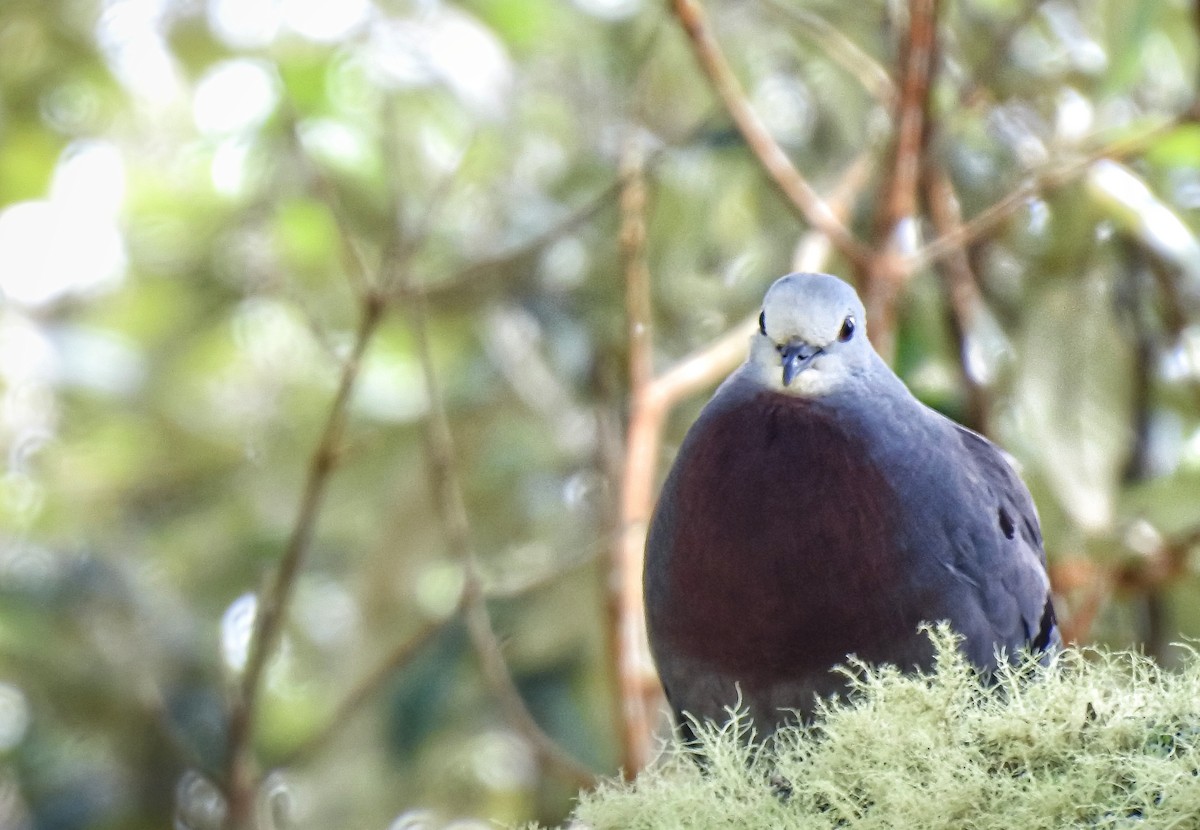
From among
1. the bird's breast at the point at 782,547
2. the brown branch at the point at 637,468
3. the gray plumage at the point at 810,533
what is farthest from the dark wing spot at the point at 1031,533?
the brown branch at the point at 637,468

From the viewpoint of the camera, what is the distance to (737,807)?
1.36 m

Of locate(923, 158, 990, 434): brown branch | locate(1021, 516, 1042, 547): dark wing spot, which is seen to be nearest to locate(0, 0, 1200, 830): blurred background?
locate(923, 158, 990, 434): brown branch

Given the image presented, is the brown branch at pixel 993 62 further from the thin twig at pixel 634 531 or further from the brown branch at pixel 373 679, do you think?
the brown branch at pixel 373 679

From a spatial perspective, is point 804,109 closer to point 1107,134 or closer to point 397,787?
point 1107,134

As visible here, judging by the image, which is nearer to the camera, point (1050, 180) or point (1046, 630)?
point (1046, 630)

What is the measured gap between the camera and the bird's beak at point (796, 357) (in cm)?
210

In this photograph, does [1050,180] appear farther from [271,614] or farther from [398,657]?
[271,614]

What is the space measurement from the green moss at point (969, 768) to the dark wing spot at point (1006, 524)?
0.85 m

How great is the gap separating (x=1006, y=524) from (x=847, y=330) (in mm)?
367

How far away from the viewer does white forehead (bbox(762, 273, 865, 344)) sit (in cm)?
211

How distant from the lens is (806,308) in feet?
6.92

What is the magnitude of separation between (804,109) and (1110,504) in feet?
5.87

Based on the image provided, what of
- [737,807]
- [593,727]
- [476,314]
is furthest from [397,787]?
[737,807]

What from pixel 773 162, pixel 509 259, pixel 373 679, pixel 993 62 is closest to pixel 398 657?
pixel 373 679
